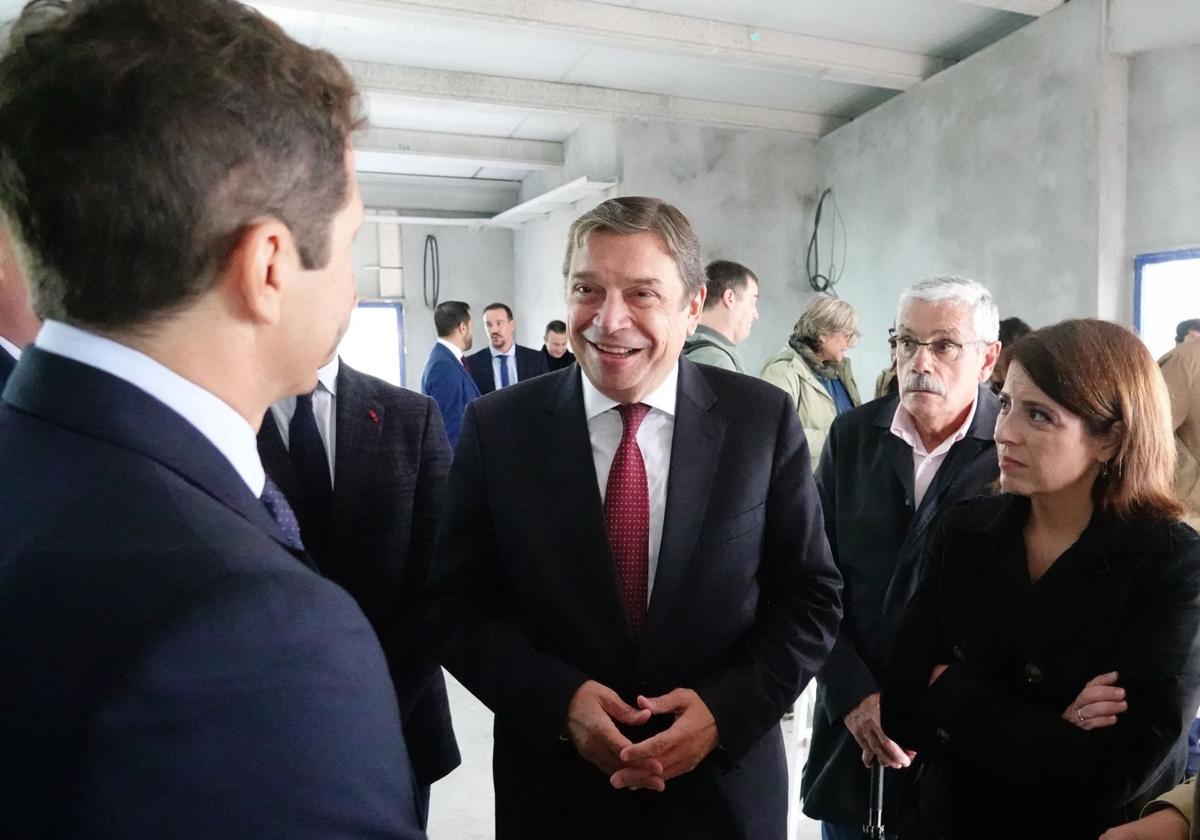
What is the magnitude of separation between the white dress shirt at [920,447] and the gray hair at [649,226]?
2.20 ft

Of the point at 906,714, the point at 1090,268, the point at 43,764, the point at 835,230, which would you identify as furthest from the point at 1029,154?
the point at 43,764

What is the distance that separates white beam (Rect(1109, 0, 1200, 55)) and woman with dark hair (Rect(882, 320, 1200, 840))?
4.08 metres

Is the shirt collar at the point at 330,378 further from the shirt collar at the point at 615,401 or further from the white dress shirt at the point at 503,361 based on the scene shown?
the white dress shirt at the point at 503,361

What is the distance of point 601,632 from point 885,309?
5982 millimetres

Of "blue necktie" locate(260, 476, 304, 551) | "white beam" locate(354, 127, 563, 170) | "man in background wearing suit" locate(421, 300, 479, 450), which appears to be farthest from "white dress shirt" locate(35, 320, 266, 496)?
"white beam" locate(354, 127, 563, 170)

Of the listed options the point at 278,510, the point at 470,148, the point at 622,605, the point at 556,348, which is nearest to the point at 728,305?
the point at 622,605

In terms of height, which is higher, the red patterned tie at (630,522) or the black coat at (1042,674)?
the red patterned tie at (630,522)

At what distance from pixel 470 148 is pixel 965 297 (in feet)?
24.2

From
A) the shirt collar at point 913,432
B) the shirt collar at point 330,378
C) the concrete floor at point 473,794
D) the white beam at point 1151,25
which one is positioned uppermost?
the white beam at point 1151,25

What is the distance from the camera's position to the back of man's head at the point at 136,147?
1.94 feet

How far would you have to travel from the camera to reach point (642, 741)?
1.32 m

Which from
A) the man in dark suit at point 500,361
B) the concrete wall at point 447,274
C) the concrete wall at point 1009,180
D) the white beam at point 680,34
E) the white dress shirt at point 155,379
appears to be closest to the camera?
the white dress shirt at point 155,379

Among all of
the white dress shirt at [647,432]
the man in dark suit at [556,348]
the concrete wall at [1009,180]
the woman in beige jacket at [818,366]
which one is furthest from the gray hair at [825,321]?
the man in dark suit at [556,348]

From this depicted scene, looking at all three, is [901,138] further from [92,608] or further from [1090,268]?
[92,608]
